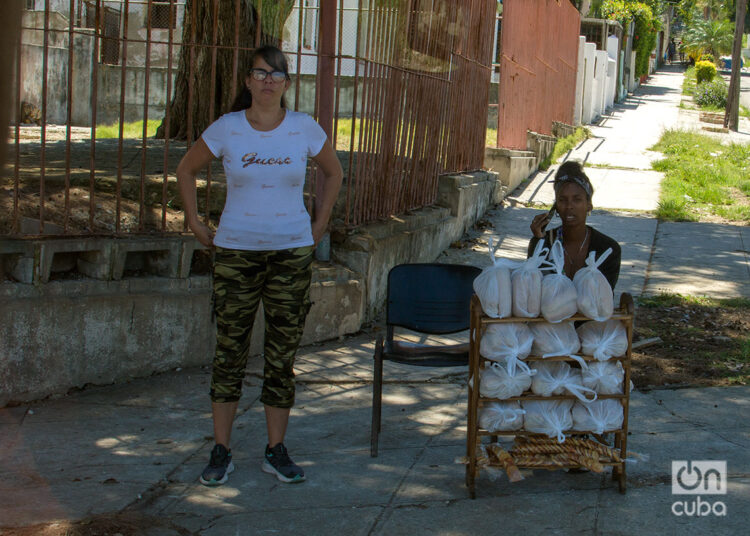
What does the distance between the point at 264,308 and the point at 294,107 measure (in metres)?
3.03

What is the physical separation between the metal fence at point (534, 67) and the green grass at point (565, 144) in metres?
0.44

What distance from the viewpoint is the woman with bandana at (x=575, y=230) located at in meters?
4.22

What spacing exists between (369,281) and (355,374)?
1121 millimetres

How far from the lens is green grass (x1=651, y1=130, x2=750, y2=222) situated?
1205 centimetres

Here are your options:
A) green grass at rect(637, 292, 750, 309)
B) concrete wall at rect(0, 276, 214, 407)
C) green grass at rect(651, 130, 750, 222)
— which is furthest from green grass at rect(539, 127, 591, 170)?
concrete wall at rect(0, 276, 214, 407)

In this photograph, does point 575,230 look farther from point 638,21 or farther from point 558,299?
point 638,21

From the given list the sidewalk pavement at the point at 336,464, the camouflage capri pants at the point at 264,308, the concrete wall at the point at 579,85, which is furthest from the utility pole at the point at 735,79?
the camouflage capri pants at the point at 264,308

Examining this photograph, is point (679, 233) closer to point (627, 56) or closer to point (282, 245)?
point (282, 245)

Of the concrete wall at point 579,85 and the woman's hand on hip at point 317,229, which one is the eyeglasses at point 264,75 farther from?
the concrete wall at point 579,85

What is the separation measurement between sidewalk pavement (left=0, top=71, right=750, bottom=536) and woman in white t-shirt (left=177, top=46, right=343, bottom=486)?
0.29 metres

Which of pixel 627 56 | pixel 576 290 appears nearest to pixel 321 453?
pixel 576 290

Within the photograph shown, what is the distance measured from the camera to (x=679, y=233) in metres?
10.6

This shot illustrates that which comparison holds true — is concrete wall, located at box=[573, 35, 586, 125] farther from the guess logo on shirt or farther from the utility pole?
the guess logo on shirt

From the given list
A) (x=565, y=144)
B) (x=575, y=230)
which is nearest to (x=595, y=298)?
(x=575, y=230)
